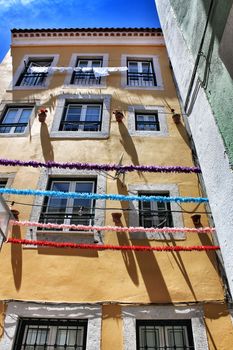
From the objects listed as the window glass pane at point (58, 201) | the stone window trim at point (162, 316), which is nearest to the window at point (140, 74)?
the window glass pane at point (58, 201)

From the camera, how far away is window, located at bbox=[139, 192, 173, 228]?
7441mm

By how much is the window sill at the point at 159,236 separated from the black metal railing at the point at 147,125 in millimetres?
4194

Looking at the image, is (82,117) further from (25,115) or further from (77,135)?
(25,115)

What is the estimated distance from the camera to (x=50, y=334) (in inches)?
225

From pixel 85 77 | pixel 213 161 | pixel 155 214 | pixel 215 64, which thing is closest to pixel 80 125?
pixel 85 77

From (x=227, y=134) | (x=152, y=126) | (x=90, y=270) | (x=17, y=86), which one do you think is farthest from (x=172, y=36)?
(x=17, y=86)

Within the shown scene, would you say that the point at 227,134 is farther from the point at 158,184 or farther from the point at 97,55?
the point at 97,55

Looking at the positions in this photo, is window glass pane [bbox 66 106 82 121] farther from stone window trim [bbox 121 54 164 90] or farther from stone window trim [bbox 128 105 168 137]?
stone window trim [bbox 121 54 164 90]

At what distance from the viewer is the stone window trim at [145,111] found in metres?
9.70

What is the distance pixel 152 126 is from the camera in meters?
10.3

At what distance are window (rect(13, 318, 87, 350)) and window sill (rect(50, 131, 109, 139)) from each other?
17.4 feet

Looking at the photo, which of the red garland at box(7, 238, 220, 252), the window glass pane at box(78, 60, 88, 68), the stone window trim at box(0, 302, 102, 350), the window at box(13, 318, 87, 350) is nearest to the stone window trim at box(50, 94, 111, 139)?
the window glass pane at box(78, 60, 88, 68)

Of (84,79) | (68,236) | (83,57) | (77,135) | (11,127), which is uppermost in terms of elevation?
(83,57)

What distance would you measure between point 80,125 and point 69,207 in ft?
11.3
